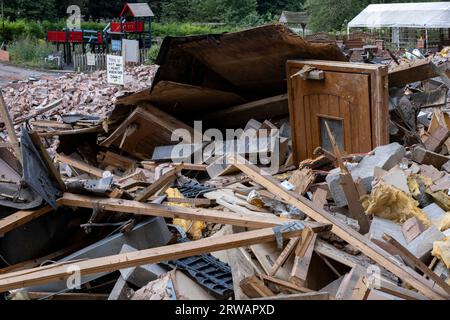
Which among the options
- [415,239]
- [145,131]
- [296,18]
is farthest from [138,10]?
[415,239]

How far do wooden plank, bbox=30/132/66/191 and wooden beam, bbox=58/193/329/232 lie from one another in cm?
12

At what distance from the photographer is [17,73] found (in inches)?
988

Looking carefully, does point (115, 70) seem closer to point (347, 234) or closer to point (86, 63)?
point (86, 63)

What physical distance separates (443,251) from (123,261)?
2180 millimetres

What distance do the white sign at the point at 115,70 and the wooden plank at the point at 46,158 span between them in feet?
34.9

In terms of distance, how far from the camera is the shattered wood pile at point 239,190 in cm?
414

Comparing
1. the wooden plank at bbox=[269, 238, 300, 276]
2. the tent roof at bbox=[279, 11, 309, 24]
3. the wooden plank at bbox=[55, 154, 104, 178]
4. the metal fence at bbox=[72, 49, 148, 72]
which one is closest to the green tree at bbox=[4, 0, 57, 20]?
the metal fence at bbox=[72, 49, 148, 72]

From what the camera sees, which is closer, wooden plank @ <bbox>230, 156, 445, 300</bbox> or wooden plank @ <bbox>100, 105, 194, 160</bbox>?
wooden plank @ <bbox>230, 156, 445, 300</bbox>

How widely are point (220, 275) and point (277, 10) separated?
57.9 meters

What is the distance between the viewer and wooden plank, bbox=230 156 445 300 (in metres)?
3.92

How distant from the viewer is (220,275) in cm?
430

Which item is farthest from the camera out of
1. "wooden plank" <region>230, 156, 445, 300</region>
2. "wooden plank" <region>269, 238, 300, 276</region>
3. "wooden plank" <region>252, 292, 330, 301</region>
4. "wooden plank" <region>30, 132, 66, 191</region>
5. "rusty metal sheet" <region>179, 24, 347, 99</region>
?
"rusty metal sheet" <region>179, 24, 347, 99</region>

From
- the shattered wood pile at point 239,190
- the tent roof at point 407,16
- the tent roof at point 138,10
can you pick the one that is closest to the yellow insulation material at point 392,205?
the shattered wood pile at point 239,190

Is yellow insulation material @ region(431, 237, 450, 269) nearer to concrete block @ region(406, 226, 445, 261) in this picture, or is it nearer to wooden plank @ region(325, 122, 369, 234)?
concrete block @ region(406, 226, 445, 261)
